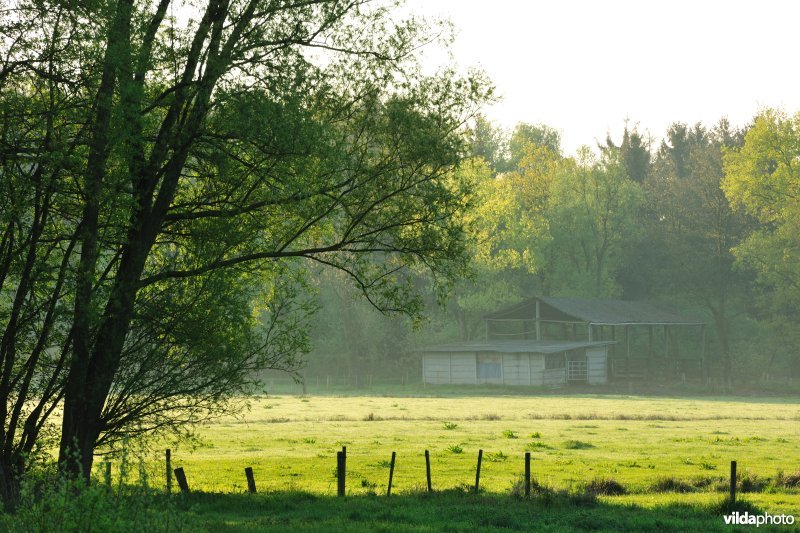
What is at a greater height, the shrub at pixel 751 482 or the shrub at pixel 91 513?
the shrub at pixel 91 513

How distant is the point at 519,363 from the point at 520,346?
1571 mm

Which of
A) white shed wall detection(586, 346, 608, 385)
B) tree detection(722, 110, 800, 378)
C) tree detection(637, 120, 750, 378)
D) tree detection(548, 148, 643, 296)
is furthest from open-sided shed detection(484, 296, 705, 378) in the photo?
tree detection(722, 110, 800, 378)

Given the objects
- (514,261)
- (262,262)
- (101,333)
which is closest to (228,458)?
(262,262)

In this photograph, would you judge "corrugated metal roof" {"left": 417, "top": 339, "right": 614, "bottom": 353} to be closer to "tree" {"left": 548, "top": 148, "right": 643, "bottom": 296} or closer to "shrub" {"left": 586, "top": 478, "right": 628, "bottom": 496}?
"tree" {"left": 548, "top": 148, "right": 643, "bottom": 296}

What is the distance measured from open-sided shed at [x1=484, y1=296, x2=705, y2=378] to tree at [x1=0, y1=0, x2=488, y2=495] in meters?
52.3

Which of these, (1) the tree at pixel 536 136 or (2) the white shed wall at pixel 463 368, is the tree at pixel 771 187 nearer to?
(2) the white shed wall at pixel 463 368

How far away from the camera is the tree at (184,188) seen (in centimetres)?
Result: 1512

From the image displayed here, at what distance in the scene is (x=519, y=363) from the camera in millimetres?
70188

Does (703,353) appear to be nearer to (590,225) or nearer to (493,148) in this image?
(590,225)

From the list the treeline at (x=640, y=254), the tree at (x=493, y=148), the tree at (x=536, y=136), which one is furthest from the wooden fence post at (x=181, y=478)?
the tree at (x=536, y=136)

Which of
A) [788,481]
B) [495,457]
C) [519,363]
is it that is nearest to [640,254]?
[519,363]

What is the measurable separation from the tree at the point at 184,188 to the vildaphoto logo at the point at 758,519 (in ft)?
21.3

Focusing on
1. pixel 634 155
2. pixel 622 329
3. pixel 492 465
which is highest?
pixel 634 155

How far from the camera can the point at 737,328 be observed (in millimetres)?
82062
